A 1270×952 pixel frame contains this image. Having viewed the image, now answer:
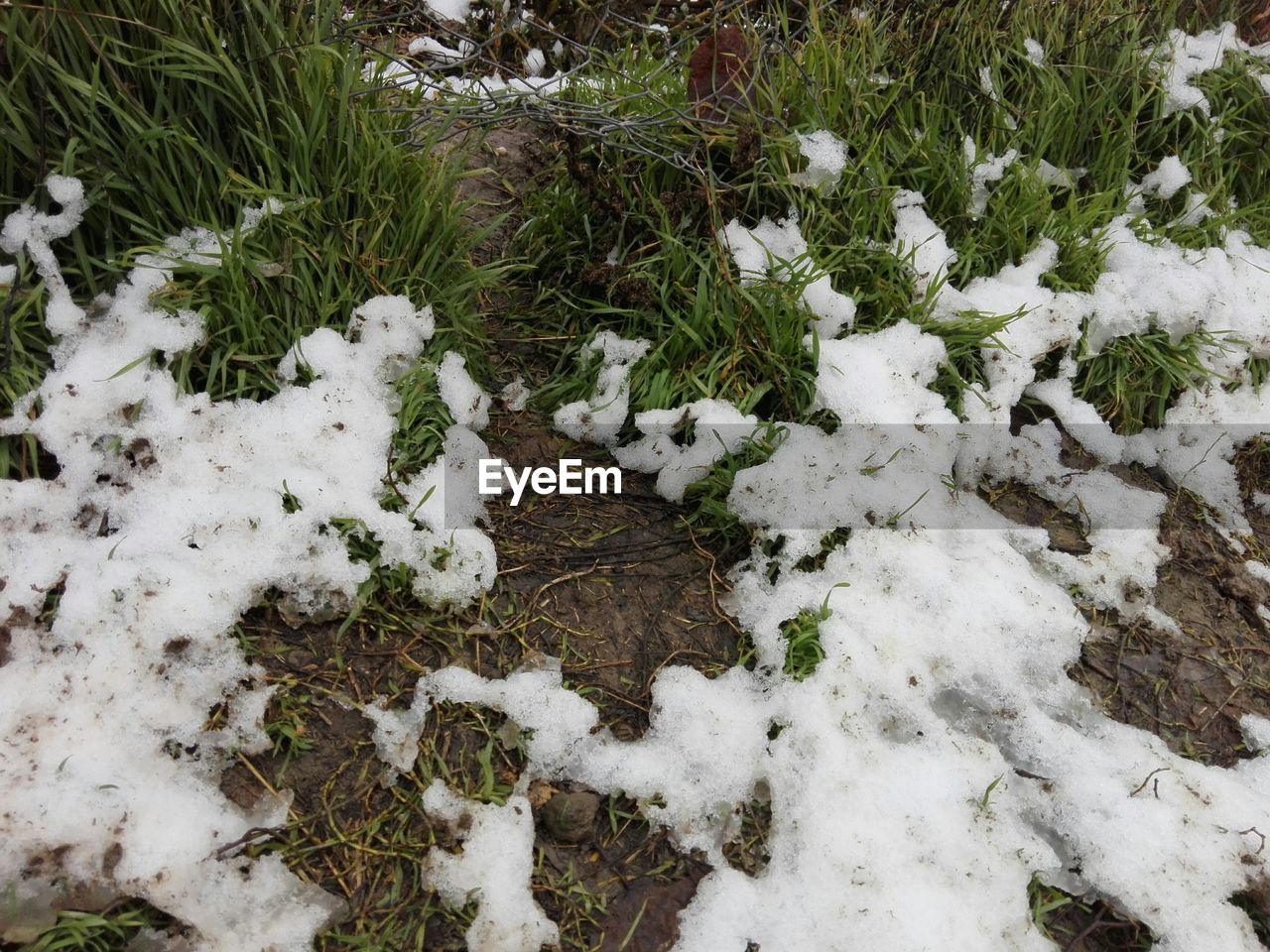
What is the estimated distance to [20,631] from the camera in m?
1.71

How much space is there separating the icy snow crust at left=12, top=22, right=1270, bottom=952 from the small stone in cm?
5

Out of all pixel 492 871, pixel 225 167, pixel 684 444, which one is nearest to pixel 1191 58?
pixel 684 444

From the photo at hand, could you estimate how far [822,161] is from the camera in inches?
101

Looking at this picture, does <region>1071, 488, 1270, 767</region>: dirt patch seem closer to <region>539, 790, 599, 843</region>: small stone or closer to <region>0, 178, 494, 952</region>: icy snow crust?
<region>539, 790, 599, 843</region>: small stone

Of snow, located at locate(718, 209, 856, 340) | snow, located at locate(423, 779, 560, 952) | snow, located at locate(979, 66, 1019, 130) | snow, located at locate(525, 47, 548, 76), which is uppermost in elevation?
snow, located at locate(979, 66, 1019, 130)

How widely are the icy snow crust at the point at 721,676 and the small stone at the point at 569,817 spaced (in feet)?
0.15

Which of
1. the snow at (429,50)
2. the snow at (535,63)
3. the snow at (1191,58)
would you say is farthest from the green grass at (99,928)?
the snow at (1191,58)

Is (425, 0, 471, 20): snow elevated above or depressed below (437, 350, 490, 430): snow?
above

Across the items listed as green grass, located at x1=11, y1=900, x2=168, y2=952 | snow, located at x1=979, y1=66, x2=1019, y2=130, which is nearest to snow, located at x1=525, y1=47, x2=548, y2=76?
snow, located at x1=979, y1=66, x2=1019, y2=130

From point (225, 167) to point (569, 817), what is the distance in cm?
168

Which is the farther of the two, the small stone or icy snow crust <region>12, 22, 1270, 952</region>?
the small stone

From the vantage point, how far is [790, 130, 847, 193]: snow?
8.39ft

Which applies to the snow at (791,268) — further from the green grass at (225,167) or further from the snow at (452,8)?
the snow at (452,8)

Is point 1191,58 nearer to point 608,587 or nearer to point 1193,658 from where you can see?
point 1193,658
